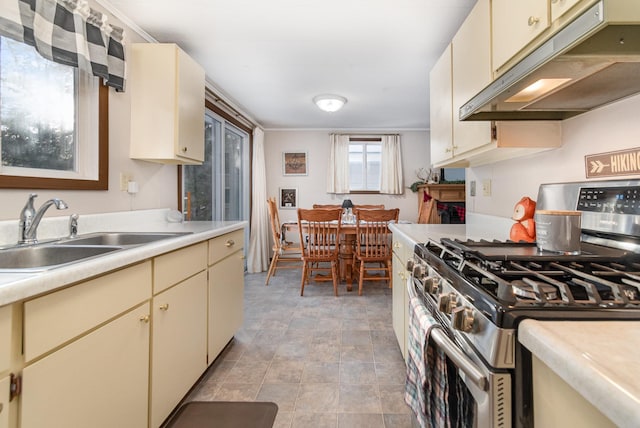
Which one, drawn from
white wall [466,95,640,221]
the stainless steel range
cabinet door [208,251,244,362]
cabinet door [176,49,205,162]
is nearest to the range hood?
white wall [466,95,640,221]

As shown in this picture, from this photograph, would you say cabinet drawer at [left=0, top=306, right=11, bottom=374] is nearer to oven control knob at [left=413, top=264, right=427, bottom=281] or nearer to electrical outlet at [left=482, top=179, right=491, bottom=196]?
oven control knob at [left=413, top=264, right=427, bottom=281]

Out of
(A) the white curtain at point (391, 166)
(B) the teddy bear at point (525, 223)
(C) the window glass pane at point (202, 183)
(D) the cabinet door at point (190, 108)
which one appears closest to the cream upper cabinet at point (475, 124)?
(B) the teddy bear at point (525, 223)

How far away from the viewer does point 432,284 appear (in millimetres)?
942

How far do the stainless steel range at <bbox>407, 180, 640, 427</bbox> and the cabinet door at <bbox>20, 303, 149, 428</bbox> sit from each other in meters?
1.02

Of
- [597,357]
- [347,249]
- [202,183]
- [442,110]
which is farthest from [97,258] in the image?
[347,249]

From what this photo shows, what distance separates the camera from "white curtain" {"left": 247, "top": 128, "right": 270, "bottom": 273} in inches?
170

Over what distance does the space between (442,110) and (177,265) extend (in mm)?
1808

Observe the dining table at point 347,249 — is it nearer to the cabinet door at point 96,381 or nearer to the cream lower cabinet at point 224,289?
the cream lower cabinet at point 224,289

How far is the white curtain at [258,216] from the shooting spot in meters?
4.31

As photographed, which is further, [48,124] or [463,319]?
[48,124]

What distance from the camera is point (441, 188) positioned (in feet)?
14.8

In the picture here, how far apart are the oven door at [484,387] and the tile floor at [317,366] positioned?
95 cm

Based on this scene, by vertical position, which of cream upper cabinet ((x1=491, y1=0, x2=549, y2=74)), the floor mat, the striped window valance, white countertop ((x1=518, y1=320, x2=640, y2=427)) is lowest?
the floor mat

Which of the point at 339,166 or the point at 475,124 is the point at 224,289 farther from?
the point at 339,166
